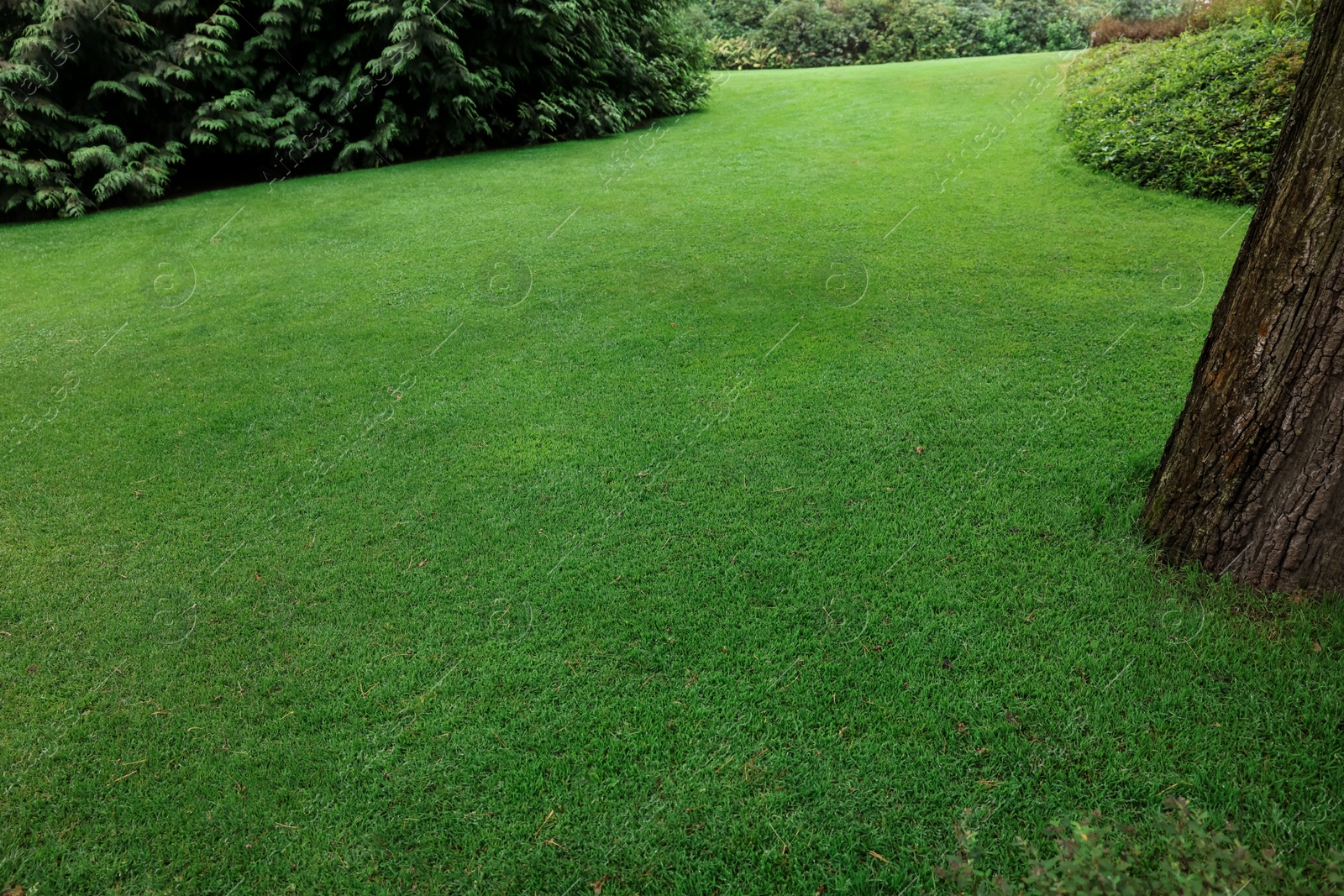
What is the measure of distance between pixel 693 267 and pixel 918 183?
357 cm

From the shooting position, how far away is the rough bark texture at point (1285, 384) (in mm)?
2621

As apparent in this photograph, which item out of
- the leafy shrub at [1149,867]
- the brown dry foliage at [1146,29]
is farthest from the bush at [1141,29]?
the leafy shrub at [1149,867]

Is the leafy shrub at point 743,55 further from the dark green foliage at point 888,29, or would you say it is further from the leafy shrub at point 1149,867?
the leafy shrub at point 1149,867

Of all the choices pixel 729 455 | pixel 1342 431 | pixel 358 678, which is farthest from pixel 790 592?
pixel 1342 431

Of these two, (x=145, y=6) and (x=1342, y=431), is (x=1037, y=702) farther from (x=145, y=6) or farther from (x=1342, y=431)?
(x=145, y=6)

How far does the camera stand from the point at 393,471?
4.17 meters

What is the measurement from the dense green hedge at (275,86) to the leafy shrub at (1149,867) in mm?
11691

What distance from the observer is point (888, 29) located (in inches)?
822

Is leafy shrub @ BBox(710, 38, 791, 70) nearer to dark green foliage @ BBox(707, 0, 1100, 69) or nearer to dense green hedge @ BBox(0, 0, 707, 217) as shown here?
dark green foliage @ BBox(707, 0, 1100, 69)

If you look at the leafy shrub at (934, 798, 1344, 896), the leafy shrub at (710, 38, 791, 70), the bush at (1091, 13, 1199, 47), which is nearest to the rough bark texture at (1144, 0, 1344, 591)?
the leafy shrub at (934, 798, 1344, 896)

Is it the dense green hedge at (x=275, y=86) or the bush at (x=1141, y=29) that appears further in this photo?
the bush at (x=1141, y=29)

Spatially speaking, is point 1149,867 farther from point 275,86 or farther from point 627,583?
point 275,86

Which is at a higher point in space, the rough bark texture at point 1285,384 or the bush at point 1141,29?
the bush at point 1141,29

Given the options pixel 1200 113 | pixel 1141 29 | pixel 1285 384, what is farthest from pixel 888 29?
pixel 1285 384
